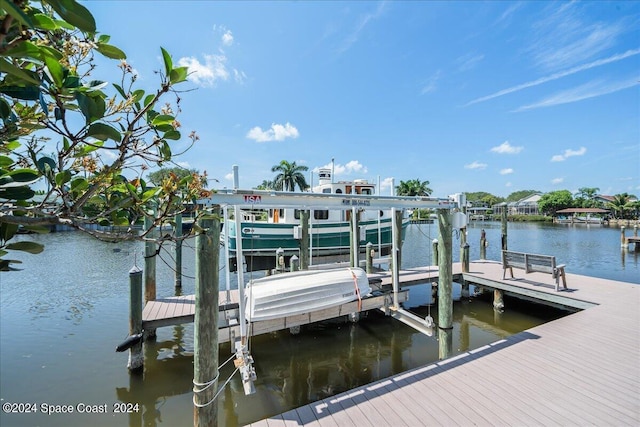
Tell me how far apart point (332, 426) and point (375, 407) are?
619mm

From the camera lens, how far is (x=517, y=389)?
386cm

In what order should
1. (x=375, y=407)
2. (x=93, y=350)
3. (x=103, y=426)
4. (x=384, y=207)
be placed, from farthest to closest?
1. (x=93, y=350)
2. (x=384, y=207)
3. (x=103, y=426)
4. (x=375, y=407)

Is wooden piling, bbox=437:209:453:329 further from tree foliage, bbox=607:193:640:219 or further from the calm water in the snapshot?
tree foliage, bbox=607:193:640:219

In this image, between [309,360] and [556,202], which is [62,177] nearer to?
[309,360]

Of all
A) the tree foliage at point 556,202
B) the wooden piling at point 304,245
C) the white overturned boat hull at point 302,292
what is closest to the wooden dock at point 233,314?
the white overturned boat hull at point 302,292

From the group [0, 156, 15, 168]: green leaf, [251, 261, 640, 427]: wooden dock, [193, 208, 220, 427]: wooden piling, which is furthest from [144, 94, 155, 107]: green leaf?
[251, 261, 640, 427]: wooden dock

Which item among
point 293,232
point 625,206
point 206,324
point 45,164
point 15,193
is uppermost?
point 625,206

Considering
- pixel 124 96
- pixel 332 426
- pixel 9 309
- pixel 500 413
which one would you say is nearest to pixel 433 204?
pixel 500 413

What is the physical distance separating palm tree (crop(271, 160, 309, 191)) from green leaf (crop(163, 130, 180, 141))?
30.1 meters

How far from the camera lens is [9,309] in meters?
9.85

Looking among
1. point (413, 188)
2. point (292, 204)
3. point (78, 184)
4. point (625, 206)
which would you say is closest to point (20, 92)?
point (78, 184)

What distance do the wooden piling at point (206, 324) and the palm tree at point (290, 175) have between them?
2809 centimetres

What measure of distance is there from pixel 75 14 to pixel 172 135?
1.80 ft

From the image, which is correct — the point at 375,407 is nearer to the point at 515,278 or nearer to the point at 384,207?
the point at 384,207
